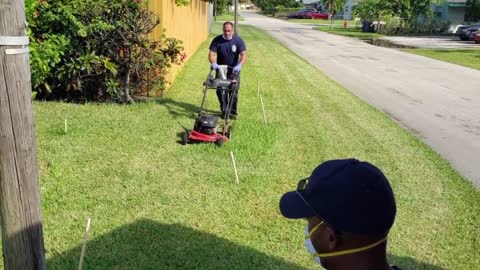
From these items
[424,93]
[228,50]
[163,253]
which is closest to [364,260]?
[163,253]

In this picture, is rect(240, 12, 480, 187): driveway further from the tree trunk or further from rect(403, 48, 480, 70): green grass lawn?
the tree trunk

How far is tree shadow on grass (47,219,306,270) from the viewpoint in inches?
164

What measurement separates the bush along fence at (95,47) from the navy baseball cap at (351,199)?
7.67m

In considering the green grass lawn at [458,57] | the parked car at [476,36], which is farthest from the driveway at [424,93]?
the parked car at [476,36]

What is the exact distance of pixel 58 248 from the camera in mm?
4355

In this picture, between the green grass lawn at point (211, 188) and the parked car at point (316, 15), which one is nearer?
the green grass lawn at point (211, 188)

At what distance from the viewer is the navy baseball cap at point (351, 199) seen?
1.81m

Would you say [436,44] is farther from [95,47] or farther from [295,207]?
[295,207]

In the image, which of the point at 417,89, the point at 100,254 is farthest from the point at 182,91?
the point at 100,254

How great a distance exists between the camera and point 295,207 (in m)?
2.01

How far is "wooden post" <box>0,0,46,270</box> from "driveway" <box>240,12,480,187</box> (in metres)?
5.64

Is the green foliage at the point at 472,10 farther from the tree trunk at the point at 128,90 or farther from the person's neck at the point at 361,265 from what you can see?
the person's neck at the point at 361,265

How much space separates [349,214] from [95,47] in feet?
27.4

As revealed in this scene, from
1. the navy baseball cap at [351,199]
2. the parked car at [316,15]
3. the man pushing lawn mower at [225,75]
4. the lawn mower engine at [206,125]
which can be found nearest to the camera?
the navy baseball cap at [351,199]
